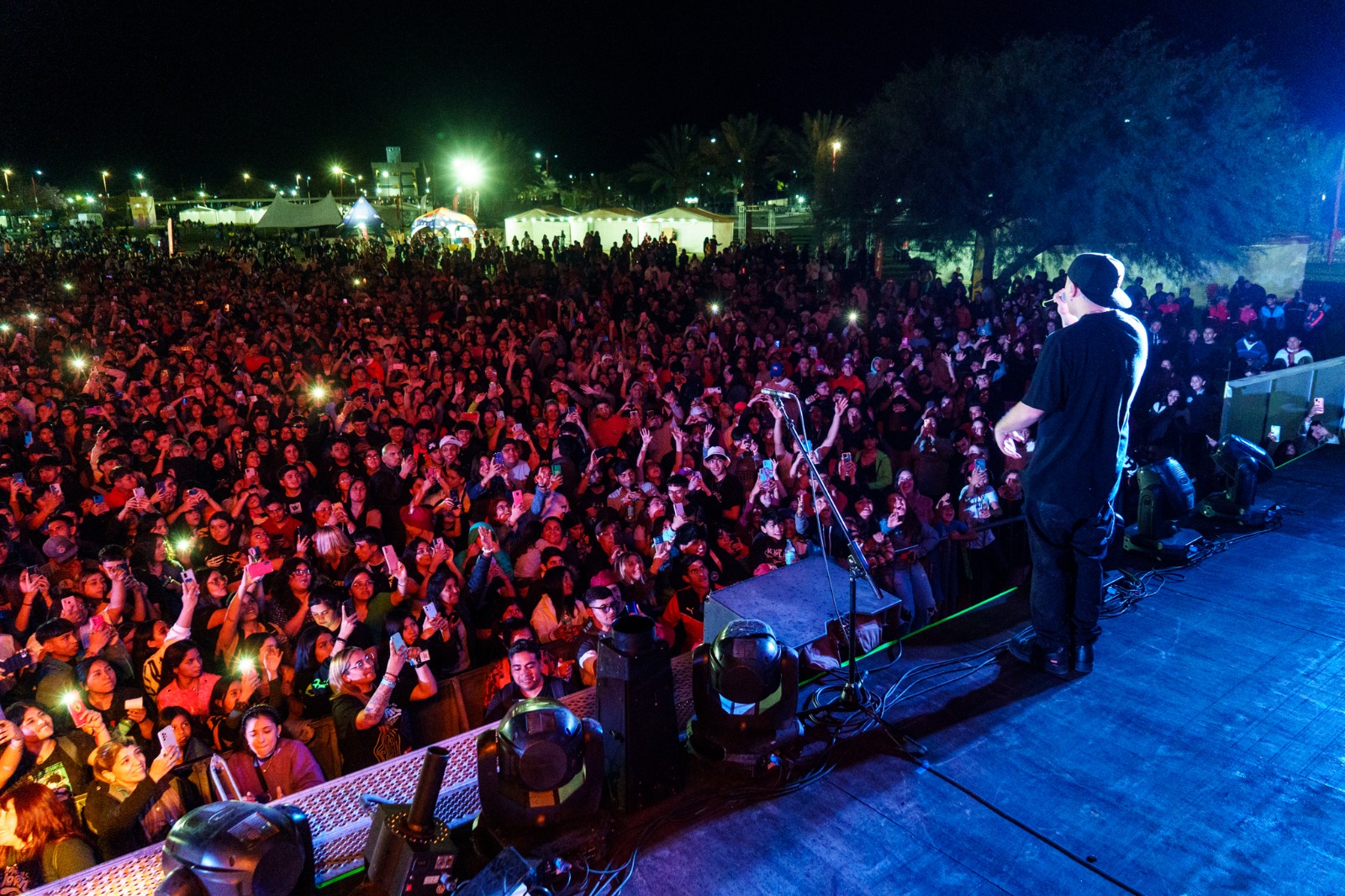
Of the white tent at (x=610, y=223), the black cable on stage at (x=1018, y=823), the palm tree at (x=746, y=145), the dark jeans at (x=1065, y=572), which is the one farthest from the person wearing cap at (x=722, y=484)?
the palm tree at (x=746, y=145)

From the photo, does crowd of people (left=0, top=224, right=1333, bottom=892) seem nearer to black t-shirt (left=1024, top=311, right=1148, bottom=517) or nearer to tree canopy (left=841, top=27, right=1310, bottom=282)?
black t-shirt (left=1024, top=311, right=1148, bottom=517)

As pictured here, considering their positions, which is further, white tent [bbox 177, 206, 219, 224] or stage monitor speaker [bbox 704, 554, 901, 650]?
white tent [bbox 177, 206, 219, 224]

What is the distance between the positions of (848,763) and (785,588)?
94cm

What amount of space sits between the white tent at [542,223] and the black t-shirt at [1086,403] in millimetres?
23320

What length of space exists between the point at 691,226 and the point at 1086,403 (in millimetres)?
20337

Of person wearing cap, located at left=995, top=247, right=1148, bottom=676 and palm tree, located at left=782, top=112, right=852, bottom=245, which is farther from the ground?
palm tree, located at left=782, top=112, right=852, bottom=245

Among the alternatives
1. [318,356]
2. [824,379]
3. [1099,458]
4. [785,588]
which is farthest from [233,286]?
[1099,458]

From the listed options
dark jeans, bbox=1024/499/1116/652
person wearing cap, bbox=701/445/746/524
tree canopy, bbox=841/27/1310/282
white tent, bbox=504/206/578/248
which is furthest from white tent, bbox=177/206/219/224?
dark jeans, bbox=1024/499/1116/652

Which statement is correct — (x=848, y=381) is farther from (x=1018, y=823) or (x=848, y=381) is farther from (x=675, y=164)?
(x=675, y=164)

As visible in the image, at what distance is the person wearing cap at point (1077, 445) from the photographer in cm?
291

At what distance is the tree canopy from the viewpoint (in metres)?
14.0

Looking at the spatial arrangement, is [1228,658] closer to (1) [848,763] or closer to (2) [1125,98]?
(1) [848,763]

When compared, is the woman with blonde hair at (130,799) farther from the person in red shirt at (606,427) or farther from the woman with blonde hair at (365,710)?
the person in red shirt at (606,427)

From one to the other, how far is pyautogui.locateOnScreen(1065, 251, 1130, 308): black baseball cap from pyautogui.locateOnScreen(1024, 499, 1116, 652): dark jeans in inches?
30.2
